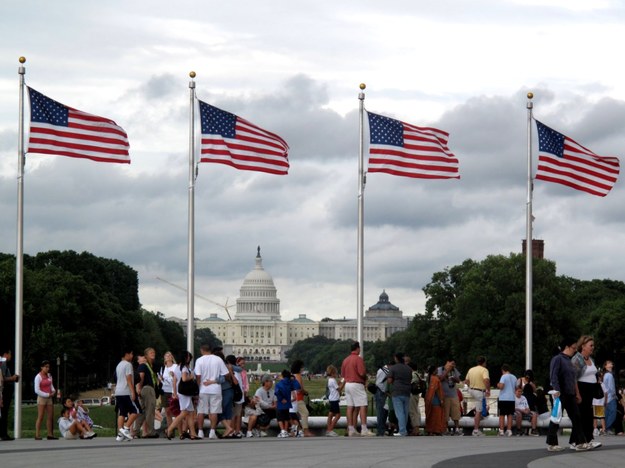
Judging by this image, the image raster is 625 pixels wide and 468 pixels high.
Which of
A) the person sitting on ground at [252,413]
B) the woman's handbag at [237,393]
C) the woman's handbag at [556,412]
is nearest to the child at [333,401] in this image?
the person sitting on ground at [252,413]

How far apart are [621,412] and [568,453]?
453 inches

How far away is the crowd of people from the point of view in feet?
109

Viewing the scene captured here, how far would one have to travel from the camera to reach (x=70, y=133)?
3684 centimetres

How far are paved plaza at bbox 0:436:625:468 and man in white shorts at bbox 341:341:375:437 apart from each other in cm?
195

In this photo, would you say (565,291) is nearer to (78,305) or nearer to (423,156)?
(78,305)

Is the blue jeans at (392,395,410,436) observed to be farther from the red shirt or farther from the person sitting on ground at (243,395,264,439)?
the person sitting on ground at (243,395,264,439)

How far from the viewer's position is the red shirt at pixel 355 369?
34.8 metres

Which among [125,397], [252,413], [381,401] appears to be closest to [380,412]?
[381,401]

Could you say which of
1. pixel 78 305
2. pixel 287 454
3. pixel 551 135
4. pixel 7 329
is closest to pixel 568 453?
pixel 287 454

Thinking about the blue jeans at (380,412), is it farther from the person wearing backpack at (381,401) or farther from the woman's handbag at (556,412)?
the woman's handbag at (556,412)

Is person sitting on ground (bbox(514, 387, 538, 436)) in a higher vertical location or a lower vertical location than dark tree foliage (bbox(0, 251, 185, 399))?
lower

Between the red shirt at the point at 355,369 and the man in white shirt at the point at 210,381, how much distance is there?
3114 millimetres

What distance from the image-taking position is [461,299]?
10581cm

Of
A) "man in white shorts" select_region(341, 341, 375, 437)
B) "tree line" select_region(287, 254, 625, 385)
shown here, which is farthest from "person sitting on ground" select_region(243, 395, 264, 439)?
"tree line" select_region(287, 254, 625, 385)
